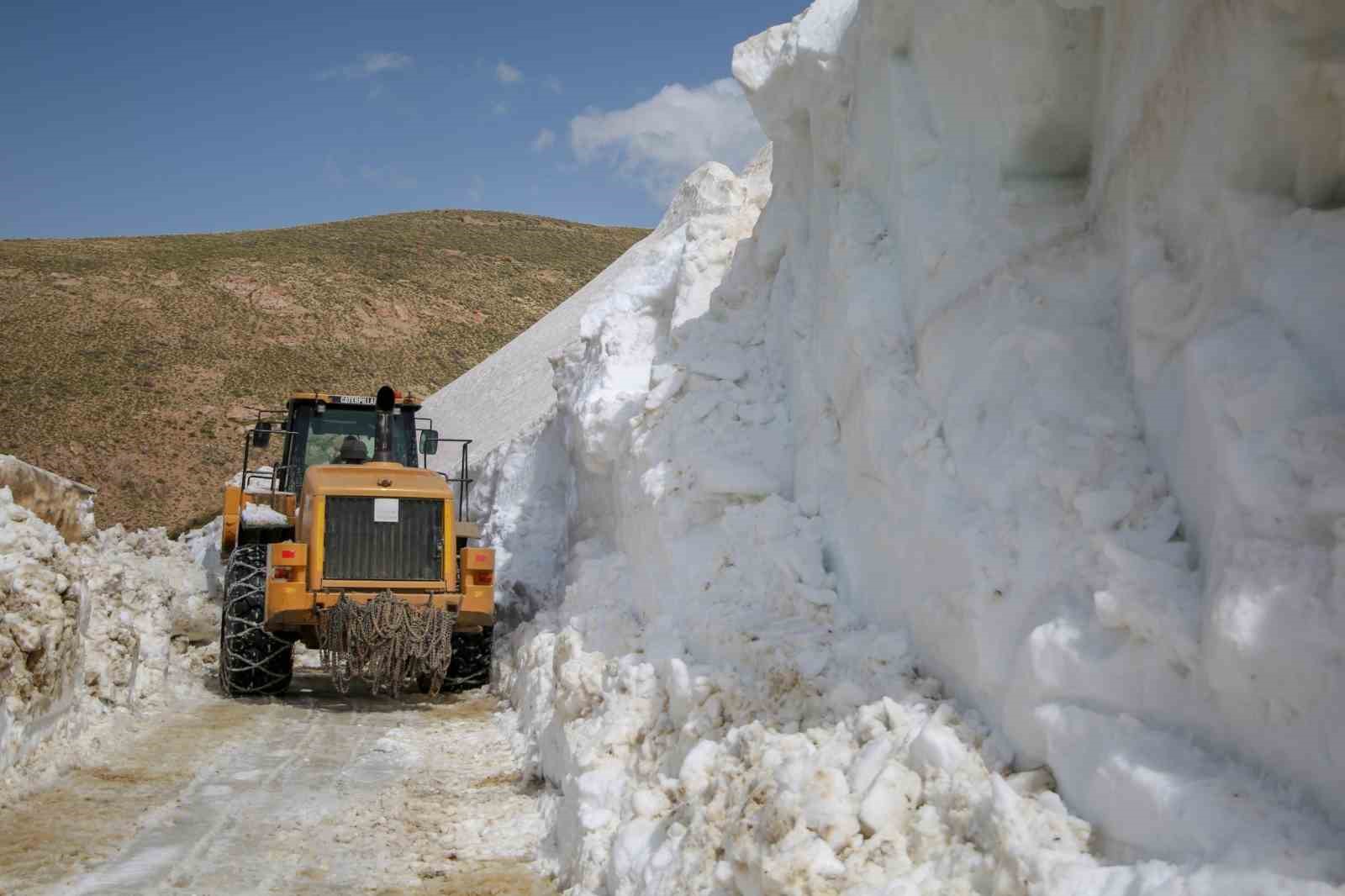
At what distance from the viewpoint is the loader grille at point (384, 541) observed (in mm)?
10523

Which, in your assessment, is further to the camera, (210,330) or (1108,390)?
(210,330)

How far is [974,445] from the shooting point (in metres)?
5.95

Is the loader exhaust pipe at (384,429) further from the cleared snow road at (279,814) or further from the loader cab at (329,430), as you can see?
the cleared snow road at (279,814)

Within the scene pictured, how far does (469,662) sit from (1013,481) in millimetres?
6954

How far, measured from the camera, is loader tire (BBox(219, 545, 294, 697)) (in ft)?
34.7

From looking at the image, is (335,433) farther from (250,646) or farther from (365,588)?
(250,646)

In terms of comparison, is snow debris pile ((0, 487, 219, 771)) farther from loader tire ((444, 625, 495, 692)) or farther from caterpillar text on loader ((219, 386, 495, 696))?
loader tire ((444, 625, 495, 692))

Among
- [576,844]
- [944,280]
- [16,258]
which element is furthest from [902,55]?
[16,258]

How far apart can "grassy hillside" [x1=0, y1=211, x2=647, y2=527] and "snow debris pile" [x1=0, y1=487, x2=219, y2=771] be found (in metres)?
19.3

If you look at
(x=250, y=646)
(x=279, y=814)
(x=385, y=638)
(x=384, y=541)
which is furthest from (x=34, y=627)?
(x=384, y=541)

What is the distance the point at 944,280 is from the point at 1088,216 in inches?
32.9

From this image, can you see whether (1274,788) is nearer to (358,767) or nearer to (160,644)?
(358,767)

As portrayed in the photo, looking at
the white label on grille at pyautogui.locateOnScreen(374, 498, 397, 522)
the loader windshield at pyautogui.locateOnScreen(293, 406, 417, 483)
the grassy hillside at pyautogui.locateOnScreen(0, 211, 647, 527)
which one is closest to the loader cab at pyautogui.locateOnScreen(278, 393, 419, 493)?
the loader windshield at pyautogui.locateOnScreen(293, 406, 417, 483)

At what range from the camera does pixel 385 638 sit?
33.4 feet
